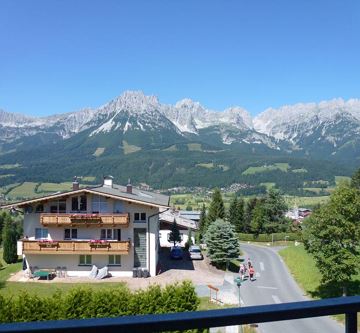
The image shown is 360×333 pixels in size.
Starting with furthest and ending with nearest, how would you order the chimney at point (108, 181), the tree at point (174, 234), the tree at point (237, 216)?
the tree at point (237, 216) < the tree at point (174, 234) < the chimney at point (108, 181)

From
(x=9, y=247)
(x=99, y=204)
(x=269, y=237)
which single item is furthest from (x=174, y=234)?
(x=99, y=204)

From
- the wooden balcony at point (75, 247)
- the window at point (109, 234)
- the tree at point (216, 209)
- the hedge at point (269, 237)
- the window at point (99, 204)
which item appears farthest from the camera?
the hedge at point (269, 237)

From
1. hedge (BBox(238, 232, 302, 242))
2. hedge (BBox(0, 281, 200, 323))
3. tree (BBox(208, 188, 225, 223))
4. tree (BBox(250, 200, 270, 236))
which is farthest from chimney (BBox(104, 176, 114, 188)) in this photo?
tree (BBox(250, 200, 270, 236))

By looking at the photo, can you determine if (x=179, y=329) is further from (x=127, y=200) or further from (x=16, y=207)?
(x=16, y=207)

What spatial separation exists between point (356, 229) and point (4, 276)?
25424 millimetres

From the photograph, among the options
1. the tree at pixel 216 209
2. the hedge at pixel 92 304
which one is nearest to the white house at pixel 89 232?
the hedge at pixel 92 304

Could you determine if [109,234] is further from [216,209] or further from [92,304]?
[216,209]

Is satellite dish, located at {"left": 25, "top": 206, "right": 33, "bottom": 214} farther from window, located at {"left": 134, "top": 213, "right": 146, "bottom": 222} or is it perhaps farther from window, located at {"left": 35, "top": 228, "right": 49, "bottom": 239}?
window, located at {"left": 134, "top": 213, "right": 146, "bottom": 222}

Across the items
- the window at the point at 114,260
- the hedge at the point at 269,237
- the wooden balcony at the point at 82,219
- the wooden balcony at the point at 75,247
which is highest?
the wooden balcony at the point at 82,219

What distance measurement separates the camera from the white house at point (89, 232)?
34250 millimetres

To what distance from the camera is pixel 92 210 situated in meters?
35.8

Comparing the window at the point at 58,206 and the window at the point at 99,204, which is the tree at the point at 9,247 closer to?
the window at the point at 58,206

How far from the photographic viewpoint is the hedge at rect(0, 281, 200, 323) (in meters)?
16.5

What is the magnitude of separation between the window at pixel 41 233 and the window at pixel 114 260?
5.39 m
